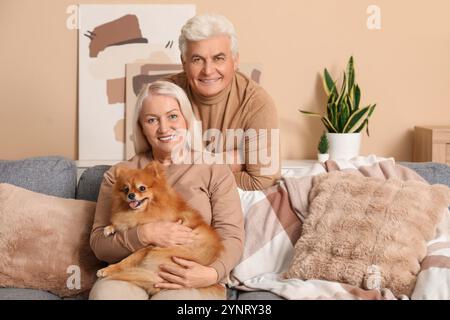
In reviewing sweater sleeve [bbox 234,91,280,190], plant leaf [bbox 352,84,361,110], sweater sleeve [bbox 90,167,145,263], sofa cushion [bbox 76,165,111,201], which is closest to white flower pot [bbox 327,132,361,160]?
plant leaf [bbox 352,84,361,110]

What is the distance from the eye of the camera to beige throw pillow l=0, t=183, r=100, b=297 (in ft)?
6.57

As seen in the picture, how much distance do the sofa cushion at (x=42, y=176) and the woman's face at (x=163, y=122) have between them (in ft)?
2.01

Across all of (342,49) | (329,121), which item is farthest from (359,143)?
(342,49)

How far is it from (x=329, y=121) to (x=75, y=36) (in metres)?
1.80

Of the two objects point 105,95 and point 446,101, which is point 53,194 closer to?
point 105,95

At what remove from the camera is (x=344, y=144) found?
373 cm

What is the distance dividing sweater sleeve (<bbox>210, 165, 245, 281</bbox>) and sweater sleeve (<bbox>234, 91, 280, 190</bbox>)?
0.29 m

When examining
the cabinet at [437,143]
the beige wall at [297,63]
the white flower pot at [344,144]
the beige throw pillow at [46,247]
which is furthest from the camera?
the beige wall at [297,63]

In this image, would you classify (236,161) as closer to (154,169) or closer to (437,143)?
(154,169)

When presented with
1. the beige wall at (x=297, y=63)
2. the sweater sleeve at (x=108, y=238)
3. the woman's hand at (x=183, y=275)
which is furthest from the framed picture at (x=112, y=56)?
the woman's hand at (x=183, y=275)

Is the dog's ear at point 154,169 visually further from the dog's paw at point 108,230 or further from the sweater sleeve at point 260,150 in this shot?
the sweater sleeve at point 260,150

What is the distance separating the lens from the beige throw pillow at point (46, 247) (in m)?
2.00

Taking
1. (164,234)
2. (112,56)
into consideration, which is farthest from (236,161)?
(112,56)
